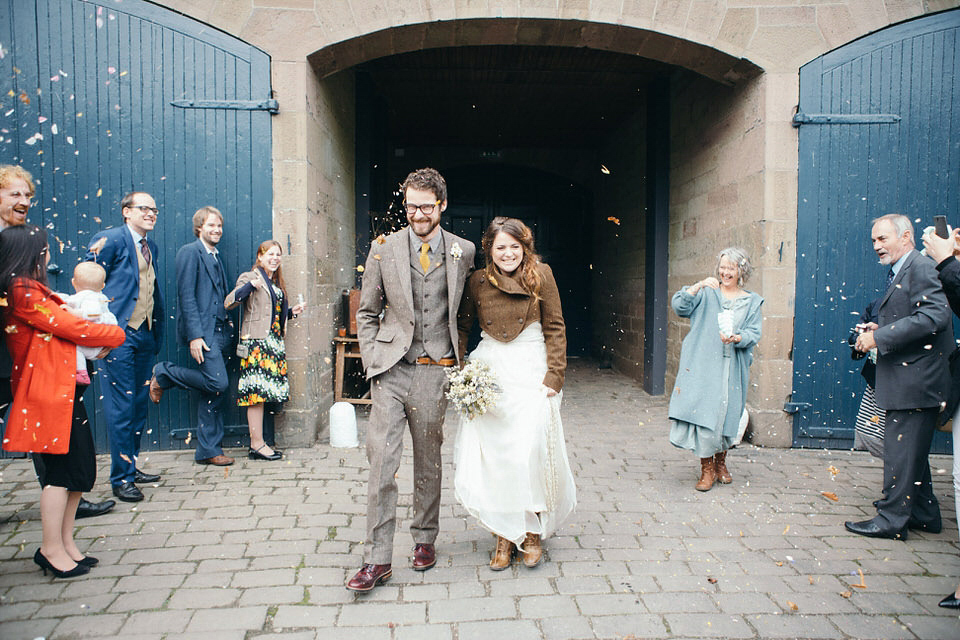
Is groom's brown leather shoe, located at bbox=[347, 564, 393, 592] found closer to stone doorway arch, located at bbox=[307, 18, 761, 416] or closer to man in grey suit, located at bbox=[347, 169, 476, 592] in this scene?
man in grey suit, located at bbox=[347, 169, 476, 592]

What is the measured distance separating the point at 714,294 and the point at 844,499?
1.71 meters

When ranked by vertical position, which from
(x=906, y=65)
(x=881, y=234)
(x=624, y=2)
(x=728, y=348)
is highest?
(x=624, y=2)

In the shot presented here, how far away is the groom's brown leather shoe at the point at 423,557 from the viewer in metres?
3.20

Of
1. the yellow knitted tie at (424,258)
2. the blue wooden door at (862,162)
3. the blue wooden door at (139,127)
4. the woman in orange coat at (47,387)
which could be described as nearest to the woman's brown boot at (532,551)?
the yellow knitted tie at (424,258)

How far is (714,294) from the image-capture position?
14.8ft

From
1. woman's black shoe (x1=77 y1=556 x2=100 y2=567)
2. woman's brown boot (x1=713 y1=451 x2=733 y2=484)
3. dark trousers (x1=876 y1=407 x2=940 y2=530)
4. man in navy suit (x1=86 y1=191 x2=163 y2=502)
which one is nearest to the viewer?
woman's black shoe (x1=77 y1=556 x2=100 y2=567)

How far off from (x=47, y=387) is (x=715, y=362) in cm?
413

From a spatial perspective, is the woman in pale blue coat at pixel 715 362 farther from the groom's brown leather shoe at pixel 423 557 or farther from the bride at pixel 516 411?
the groom's brown leather shoe at pixel 423 557

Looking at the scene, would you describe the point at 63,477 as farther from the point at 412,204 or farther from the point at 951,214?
the point at 951,214

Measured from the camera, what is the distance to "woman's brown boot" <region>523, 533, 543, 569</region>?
3.24 metres

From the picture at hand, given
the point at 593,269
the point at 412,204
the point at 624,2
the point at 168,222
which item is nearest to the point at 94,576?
the point at 412,204

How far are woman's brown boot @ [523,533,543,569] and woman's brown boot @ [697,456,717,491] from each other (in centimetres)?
175

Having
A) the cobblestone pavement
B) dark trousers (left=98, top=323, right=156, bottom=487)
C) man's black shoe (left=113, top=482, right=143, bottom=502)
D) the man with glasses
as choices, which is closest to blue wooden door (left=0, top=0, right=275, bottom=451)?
dark trousers (left=98, top=323, right=156, bottom=487)

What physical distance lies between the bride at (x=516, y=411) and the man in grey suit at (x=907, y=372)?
6.60 ft
